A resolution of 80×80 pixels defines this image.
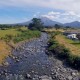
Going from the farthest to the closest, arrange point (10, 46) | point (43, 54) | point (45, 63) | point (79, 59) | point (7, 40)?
point (7, 40) → point (10, 46) → point (43, 54) → point (45, 63) → point (79, 59)

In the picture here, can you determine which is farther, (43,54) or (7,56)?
(43,54)

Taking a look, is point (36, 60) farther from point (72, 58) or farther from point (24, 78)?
point (24, 78)

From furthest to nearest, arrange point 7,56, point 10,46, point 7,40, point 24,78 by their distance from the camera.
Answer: point 7,40
point 10,46
point 7,56
point 24,78

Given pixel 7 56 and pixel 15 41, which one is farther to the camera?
pixel 15 41

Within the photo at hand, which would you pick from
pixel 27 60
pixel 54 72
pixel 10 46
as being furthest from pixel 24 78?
pixel 10 46

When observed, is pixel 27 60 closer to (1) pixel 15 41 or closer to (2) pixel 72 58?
(2) pixel 72 58

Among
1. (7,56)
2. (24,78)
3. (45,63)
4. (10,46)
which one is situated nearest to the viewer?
(24,78)

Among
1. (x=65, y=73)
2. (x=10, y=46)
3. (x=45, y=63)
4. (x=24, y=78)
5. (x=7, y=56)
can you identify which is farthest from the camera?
(x=10, y=46)

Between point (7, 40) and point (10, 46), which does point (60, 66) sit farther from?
point (7, 40)

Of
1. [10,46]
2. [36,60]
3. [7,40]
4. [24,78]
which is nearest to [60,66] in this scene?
[36,60]
